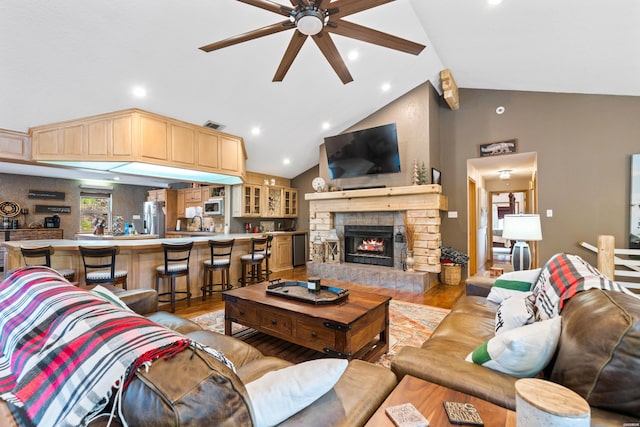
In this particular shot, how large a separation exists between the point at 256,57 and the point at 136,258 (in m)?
3.05

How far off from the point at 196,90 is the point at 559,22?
4.31 meters

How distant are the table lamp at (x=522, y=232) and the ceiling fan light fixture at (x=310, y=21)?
2.94 metres

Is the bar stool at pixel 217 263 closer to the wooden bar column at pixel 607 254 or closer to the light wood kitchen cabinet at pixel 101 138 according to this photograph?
the light wood kitchen cabinet at pixel 101 138

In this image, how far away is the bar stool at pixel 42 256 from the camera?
9.64 feet

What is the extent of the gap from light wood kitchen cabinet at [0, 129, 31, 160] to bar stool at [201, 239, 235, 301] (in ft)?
8.85

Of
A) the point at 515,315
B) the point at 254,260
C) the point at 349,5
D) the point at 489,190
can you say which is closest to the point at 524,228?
the point at 515,315

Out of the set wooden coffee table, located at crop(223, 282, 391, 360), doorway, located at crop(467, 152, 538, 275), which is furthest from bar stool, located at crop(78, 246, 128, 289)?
doorway, located at crop(467, 152, 538, 275)

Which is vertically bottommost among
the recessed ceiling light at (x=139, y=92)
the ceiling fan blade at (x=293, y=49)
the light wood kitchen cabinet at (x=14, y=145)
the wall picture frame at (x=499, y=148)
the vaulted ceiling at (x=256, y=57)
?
the light wood kitchen cabinet at (x=14, y=145)

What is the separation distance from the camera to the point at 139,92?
366 cm

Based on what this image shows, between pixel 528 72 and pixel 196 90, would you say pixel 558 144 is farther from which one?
pixel 196 90

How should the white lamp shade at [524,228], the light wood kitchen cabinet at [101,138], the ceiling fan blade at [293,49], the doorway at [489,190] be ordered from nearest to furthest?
the ceiling fan blade at [293,49] → the white lamp shade at [524,228] → the light wood kitchen cabinet at [101,138] → the doorway at [489,190]

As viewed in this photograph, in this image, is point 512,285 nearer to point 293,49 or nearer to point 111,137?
point 293,49

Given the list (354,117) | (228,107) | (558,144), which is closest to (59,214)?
(228,107)

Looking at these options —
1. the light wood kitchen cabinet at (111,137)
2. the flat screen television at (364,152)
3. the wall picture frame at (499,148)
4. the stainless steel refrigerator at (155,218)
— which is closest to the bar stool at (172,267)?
the light wood kitchen cabinet at (111,137)
